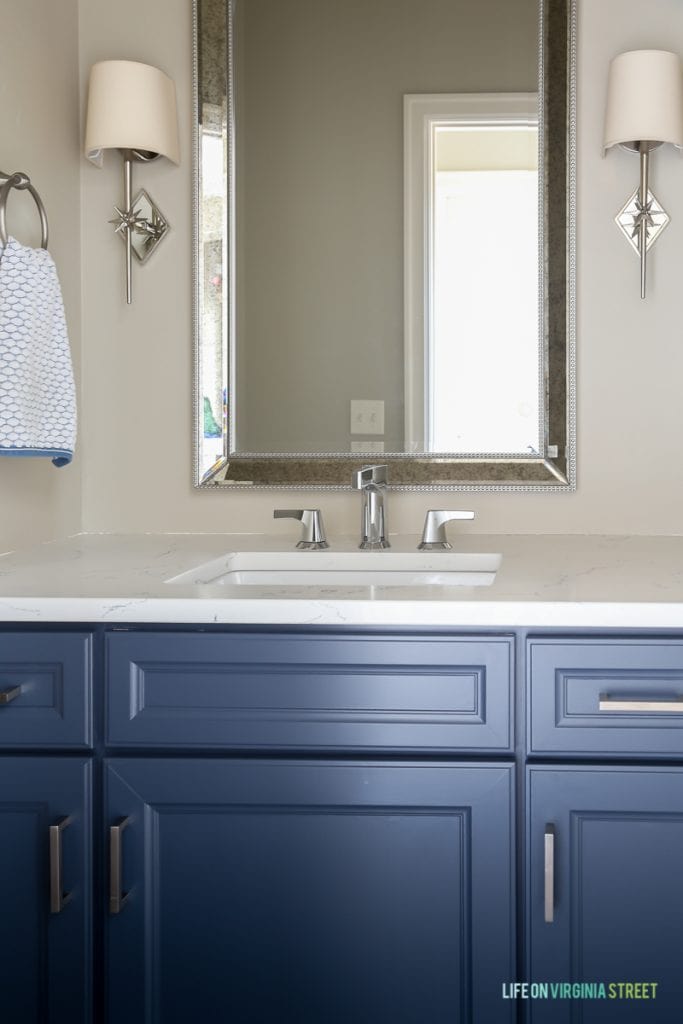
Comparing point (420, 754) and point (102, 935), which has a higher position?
point (420, 754)

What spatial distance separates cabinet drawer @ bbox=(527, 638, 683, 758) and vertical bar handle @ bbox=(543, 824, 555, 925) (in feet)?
0.34

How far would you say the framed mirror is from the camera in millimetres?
1858

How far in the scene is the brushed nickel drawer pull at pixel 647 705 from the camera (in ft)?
3.90

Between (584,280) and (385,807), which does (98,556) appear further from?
(584,280)

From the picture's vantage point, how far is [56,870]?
1.22 meters

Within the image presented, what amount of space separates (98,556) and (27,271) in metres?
0.48

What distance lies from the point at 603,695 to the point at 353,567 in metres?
0.59

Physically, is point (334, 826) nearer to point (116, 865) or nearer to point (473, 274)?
point (116, 865)

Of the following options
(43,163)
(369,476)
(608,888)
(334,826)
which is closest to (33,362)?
(43,163)

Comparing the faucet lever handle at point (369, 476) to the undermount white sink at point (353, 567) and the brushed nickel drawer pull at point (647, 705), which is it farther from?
the brushed nickel drawer pull at point (647, 705)

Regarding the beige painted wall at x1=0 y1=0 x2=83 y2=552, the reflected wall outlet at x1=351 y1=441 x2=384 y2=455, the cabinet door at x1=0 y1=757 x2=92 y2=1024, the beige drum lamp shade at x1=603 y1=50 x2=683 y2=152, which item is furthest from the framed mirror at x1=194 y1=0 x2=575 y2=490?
the cabinet door at x1=0 y1=757 x2=92 y2=1024

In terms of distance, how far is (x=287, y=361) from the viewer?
1899mm

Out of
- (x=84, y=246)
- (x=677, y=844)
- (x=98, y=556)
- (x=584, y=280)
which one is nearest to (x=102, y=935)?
(x=98, y=556)

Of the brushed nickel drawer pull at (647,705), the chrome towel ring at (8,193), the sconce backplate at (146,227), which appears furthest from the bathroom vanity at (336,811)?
the sconce backplate at (146,227)
